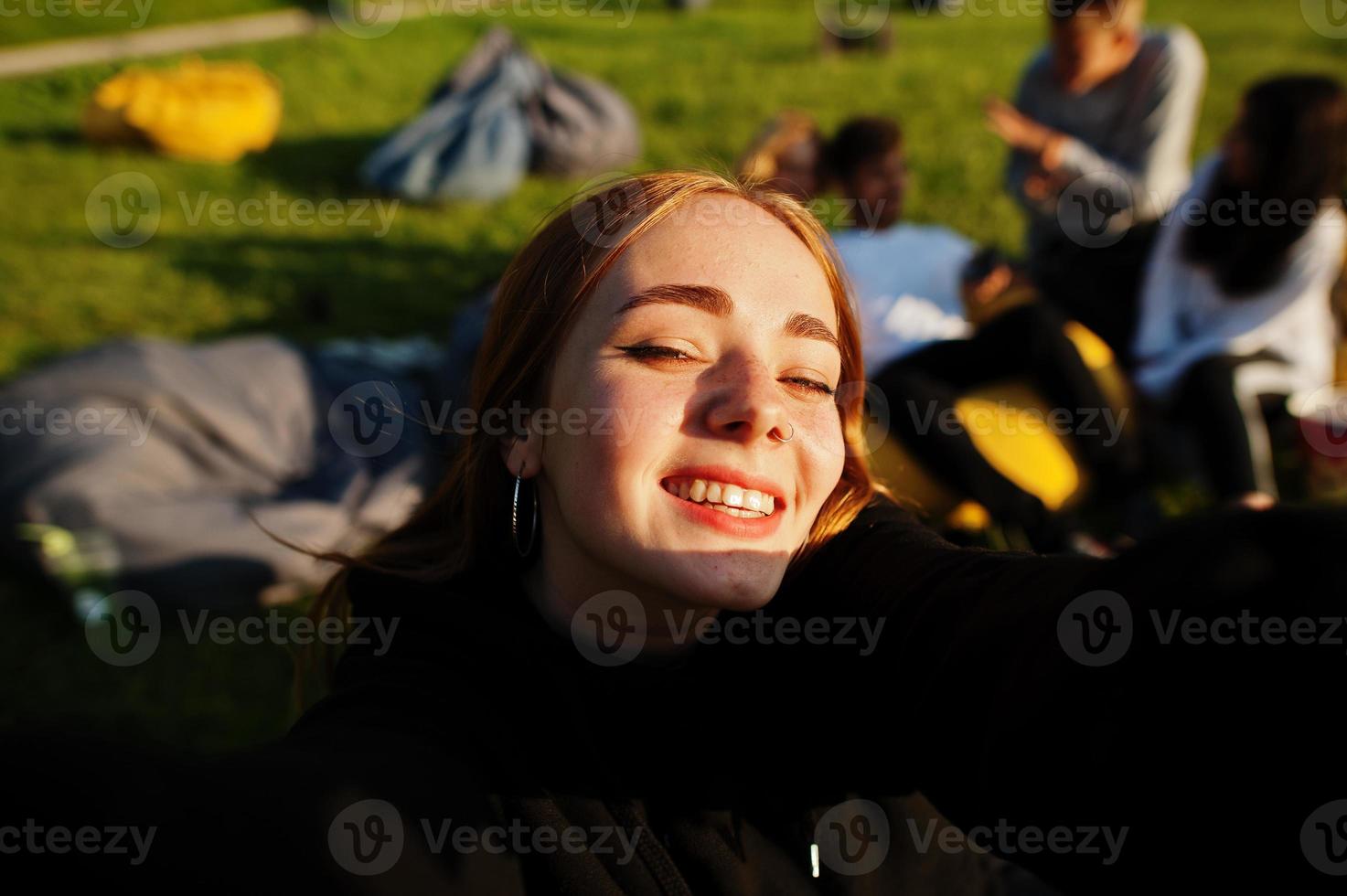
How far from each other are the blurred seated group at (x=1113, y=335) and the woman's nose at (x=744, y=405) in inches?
94.3

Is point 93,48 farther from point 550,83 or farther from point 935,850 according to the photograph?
point 935,850

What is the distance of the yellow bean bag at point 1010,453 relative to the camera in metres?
4.04

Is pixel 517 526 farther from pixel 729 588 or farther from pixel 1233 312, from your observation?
pixel 1233 312

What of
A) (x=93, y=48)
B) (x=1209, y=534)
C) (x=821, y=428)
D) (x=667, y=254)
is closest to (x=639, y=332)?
(x=667, y=254)

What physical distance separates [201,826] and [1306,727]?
3.49 feet

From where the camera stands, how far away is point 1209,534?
905 mm

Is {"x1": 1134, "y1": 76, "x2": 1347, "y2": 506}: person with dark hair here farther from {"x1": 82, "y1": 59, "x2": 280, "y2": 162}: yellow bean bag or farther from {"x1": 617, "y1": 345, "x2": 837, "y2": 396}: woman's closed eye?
{"x1": 82, "y1": 59, "x2": 280, "y2": 162}: yellow bean bag

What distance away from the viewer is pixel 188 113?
8312mm

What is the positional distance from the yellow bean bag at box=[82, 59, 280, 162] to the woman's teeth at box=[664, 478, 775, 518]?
848 centimetres

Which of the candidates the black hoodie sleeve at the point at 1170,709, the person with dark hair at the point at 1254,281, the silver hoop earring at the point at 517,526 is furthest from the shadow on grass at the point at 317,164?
the black hoodie sleeve at the point at 1170,709

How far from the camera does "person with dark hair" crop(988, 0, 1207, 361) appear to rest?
530 centimetres

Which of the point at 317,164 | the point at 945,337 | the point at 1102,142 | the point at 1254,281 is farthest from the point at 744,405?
the point at 317,164

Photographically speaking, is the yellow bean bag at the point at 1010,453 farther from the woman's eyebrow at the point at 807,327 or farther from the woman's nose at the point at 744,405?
the woman's nose at the point at 744,405

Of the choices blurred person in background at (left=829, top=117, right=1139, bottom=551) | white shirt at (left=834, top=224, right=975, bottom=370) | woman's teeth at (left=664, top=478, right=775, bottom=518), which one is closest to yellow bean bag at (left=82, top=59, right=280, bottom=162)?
blurred person in background at (left=829, top=117, right=1139, bottom=551)
